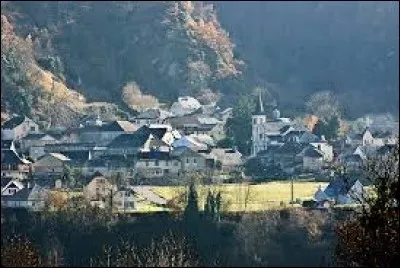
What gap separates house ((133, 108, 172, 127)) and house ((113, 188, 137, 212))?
3340 mm

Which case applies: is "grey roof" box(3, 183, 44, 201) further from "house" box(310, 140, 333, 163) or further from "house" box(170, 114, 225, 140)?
"house" box(310, 140, 333, 163)

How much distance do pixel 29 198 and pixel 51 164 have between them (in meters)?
1.30

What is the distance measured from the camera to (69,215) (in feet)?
31.3

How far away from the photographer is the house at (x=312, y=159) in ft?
37.0

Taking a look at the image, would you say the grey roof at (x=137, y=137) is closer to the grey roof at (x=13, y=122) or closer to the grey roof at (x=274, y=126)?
the grey roof at (x=274, y=126)

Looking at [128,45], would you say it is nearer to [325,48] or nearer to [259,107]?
[325,48]

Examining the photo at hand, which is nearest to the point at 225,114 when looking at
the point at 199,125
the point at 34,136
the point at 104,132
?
the point at 199,125

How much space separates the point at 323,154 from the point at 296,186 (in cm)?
132

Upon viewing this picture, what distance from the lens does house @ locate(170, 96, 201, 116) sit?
1427 cm

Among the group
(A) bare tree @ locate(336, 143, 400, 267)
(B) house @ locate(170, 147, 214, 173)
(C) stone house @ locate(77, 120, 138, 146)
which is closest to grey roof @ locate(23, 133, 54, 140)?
(C) stone house @ locate(77, 120, 138, 146)

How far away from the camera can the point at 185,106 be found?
14.7 m

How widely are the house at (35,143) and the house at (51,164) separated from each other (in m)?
0.56

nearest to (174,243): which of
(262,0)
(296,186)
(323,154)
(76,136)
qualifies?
(296,186)

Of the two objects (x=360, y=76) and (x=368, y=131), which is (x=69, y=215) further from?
(x=360, y=76)
